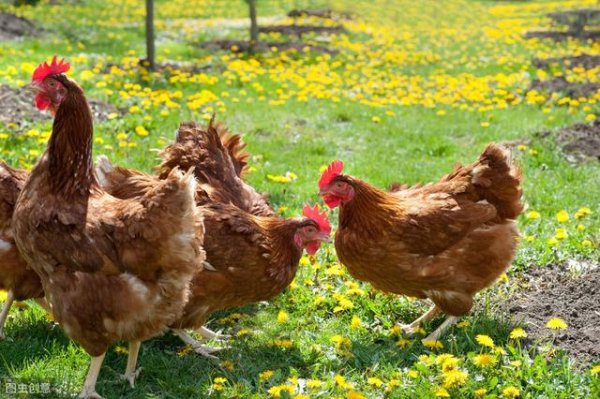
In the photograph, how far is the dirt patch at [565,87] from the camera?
11962 millimetres

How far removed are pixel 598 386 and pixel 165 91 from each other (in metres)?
8.51

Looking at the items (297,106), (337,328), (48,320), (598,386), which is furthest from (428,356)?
(297,106)

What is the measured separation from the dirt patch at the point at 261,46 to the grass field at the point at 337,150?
332 millimetres

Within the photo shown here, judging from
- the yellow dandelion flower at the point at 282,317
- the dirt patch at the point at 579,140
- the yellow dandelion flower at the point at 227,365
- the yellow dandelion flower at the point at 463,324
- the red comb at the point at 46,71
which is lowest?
the yellow dandelion flower at the point at 227,365

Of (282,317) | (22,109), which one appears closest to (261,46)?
(22,109)

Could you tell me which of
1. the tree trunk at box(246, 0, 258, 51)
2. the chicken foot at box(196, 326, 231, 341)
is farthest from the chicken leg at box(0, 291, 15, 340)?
the tree trunk at box(246, 0, 258, 51)

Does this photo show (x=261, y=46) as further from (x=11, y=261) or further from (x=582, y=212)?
(x=11, y=261)

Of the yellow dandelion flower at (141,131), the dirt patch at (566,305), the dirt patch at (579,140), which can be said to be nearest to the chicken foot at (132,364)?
the dirt patch at (566,305)

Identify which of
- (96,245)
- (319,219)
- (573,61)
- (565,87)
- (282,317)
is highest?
(573,61)

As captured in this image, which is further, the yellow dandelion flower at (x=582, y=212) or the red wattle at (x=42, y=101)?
the yellow dandelion flower at (x=582, y=212)

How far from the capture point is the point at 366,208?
5012 mm

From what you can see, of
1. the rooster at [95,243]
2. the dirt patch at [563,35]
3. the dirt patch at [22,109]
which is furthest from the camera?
the dirt patch at [563,35]

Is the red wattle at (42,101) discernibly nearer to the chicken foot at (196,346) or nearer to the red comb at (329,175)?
the chicken foot at (196,346)

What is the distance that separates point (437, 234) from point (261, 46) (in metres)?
11.4
